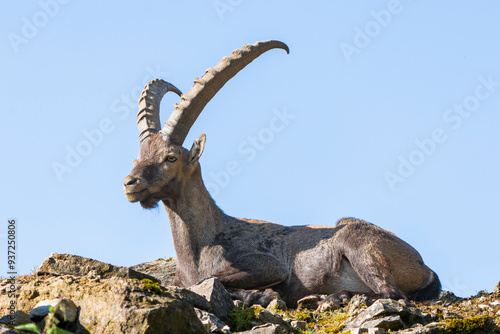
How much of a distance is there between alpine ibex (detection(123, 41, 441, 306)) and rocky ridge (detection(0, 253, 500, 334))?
7.38 ft

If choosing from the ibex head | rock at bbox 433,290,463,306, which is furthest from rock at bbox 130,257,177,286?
rock at bbox 433,290,463,306

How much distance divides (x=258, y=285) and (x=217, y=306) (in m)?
4.18

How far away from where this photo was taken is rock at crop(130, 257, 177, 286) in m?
14.0

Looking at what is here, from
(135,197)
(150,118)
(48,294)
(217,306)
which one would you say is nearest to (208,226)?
(135,197)

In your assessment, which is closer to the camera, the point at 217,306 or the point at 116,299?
the point at 116,299

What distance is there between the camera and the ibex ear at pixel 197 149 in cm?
1308

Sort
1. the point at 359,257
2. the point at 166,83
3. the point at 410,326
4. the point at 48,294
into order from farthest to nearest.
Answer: the point at 166,83 → the point at 359,257 → the point at 410,326 → the point at 48,294

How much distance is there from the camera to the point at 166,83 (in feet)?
50.4

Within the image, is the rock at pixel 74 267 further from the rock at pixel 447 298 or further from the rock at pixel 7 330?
the rock at pixel 447 298

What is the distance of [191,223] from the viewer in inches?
505

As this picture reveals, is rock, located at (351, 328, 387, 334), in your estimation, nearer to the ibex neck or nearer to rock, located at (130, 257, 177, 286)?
the ibex neck

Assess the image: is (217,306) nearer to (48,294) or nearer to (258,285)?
(48,294)

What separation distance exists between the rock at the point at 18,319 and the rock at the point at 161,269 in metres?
7.27

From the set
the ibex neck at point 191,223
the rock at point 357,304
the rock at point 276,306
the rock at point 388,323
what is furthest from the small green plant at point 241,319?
the ibex neck at point 191,223
